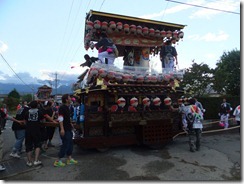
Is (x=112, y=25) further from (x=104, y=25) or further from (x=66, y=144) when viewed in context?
(x=66, y=144)

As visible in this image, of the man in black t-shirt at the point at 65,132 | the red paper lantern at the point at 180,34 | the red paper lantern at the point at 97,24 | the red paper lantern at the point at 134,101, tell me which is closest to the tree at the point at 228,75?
the red paper lantern at the point at 180,34

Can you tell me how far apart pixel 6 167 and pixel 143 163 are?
3.69 m

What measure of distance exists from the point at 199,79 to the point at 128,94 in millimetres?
15255

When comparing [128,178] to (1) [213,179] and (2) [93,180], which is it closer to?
(2) [93,180]

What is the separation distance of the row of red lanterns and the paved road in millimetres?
4556

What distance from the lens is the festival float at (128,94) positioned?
23.5 ft

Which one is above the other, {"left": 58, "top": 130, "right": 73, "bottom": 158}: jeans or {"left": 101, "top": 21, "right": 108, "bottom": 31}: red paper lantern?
{"left": 101, "top": 21, "right": 108, "bottom": 31}: red paper lantern

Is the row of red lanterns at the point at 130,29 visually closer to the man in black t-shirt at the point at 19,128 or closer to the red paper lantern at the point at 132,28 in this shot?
the red paper lantern at the point at 132,28

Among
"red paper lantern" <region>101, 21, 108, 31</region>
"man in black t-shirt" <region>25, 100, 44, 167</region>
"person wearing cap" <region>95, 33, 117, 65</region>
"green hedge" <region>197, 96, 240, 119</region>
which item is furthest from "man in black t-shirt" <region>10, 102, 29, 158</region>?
"green hedge" <region>197, 96, 240, 119</region>

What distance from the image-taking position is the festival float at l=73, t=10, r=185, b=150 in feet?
23.5

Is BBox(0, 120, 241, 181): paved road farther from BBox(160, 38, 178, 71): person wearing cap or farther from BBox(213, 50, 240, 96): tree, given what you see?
BBox(213, 50, 240, 96): tree

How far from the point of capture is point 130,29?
845 cm

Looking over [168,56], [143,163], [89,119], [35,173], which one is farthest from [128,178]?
[168,56]

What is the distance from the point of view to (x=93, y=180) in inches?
184
